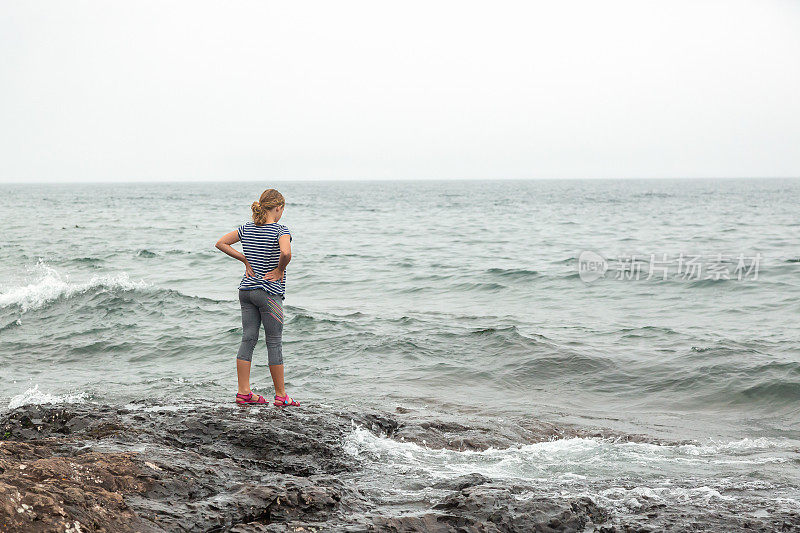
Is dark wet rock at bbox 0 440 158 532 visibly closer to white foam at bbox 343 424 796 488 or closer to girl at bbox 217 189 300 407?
white foam at bbox 343 424 796 488

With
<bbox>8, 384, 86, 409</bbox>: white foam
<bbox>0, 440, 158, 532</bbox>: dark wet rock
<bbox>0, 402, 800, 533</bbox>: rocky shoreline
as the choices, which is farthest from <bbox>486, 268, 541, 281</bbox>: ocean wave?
<bbox>0, 440, 158, 532</bbox>: dark wet rock

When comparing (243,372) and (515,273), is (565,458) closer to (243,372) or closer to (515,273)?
(243,372)

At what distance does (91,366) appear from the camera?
31.1 ft

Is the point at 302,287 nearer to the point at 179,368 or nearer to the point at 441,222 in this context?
the point at 179,368

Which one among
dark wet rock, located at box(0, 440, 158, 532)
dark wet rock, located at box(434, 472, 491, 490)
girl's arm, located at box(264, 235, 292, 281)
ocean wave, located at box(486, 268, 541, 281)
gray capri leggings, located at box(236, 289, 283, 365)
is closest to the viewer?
dark wet rock, located at box(0, 440, 158, 532)

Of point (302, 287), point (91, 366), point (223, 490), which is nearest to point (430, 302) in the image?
point (302, 287)

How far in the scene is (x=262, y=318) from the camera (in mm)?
6047

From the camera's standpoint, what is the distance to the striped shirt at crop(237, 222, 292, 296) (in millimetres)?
5738

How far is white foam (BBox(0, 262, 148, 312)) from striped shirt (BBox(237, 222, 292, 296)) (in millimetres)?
8966

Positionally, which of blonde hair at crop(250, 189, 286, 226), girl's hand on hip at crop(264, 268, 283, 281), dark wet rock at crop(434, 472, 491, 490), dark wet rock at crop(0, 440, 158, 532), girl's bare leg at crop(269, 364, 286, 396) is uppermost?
blonde hair at crop(250, 189, 286, 226)

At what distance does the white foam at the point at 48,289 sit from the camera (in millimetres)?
13193

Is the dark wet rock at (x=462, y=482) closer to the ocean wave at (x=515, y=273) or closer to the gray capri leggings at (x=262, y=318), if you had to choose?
the gray capri leggings at (x=262, y=318)

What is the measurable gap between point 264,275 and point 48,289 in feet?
33.1

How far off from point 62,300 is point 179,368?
573 cm
